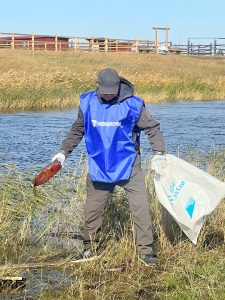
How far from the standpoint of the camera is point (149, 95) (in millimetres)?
27750

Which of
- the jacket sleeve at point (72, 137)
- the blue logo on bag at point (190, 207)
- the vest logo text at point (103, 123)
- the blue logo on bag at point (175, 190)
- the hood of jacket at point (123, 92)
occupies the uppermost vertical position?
the hood of jacket at point (123, 92)

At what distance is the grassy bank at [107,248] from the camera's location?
4746mm

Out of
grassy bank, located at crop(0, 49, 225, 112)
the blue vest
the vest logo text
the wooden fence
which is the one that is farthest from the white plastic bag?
the wooden fence

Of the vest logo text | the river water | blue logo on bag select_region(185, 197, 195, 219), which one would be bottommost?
the river water

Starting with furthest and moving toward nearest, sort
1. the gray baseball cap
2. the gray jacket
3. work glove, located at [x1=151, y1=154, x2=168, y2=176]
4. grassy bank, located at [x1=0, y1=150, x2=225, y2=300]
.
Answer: work glove, located at [x1=151, y1=154, x2=168, y2=176]
the gray jacket
the gray baseball cap
grassy bank, located at [x1=0, y1=150, x2=225, y2=300]

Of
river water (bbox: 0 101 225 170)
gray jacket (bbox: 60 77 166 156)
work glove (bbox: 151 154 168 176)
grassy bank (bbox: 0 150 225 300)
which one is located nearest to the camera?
grassy bank (bbox: 0 150 225 300)

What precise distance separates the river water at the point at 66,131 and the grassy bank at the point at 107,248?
3.23m

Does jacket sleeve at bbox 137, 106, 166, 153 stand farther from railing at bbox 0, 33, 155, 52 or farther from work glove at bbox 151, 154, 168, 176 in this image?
railing at bbox 0, 33, 155, 52

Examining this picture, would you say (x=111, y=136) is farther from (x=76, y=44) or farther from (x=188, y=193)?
(x=76, y=44)

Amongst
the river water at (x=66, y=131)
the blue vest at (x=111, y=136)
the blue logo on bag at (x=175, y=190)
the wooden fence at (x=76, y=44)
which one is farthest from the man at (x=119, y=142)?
the wooden fence at (x=76, y=44)

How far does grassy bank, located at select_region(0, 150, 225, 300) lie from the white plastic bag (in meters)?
0.29

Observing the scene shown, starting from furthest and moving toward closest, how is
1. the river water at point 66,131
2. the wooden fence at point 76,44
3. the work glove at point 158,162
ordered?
1. the wooden fence at point 76,44
2. the river water at point 66,131
3. the work glove at point 158,162

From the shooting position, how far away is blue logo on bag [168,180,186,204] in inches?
219

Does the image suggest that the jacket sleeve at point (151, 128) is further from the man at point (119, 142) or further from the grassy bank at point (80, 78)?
the grassy bank at point (80, 78)
